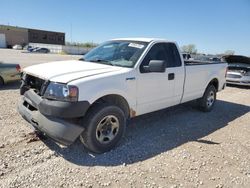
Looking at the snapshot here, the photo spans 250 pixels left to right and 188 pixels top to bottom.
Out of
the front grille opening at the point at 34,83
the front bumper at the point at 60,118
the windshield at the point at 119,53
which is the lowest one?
the front bumper at the point at 60,118

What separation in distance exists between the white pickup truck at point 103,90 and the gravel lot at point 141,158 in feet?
1.32

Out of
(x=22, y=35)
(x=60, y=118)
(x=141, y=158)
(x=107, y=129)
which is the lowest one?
(x=141, y=158)

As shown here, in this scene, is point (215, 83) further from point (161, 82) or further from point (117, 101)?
point (117, 101)

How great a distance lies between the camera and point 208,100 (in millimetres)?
6805

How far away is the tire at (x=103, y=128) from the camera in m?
3.70

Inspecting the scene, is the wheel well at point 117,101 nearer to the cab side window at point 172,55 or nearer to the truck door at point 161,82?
the truck door at point 161,82

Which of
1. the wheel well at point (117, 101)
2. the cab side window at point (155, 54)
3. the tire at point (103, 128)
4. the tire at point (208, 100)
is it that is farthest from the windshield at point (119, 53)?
the tire at point (208, 100)

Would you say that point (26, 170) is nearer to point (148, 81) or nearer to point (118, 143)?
point (118, 143)

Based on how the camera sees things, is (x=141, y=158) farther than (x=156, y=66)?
No

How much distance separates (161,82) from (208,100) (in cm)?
263

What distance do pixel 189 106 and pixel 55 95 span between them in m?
4.82

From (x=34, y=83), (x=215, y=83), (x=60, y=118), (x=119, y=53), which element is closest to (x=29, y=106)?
→ (x=34, y=83)

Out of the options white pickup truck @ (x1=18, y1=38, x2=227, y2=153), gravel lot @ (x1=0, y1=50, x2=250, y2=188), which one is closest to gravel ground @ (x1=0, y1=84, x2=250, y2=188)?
gravel lot @ (x1=0, y1=50, x2=250, y2=188)

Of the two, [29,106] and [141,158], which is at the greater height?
[29,106]
